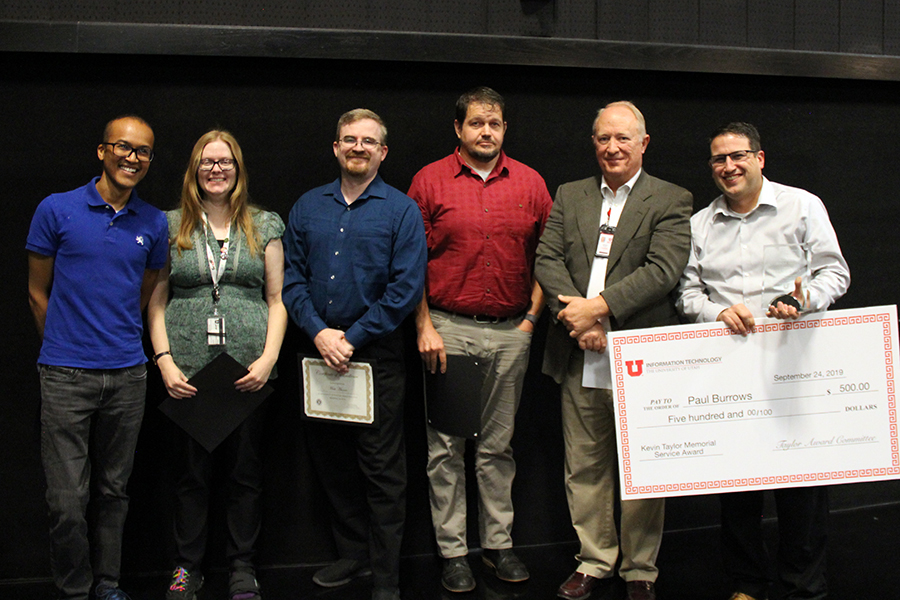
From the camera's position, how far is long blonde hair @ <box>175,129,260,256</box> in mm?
2473

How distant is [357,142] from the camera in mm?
2486

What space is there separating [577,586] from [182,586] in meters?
1.47

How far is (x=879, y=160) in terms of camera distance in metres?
3.36

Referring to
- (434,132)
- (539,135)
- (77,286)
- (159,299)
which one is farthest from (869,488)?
(77,286)

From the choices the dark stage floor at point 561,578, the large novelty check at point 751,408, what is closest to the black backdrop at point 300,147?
the dark stage floor at point 561,578

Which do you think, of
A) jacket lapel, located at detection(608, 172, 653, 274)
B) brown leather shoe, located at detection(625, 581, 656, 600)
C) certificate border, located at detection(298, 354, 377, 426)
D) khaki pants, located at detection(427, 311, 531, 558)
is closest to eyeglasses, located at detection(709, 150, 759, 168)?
jacket lapel, located at detection(608, 172, 653, 274)

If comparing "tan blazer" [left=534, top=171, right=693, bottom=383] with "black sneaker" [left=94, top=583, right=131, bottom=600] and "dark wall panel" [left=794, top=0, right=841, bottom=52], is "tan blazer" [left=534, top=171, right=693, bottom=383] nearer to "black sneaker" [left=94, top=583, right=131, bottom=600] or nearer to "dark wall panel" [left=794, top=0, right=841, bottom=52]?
"dark wall panel" [left=794, top=0, right=841, bottom=52]

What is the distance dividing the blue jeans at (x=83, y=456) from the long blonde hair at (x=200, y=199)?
526 mm

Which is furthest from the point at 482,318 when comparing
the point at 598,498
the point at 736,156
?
the point at 736,156

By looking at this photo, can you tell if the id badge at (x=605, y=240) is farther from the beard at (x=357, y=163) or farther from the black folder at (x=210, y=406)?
the black folder at (x=210, y=406)

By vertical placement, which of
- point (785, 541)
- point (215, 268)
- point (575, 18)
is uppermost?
point (575, 18)

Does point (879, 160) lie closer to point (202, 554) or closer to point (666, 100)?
point (666, 100)

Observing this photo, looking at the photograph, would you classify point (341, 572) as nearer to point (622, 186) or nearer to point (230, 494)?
point (230, 494)

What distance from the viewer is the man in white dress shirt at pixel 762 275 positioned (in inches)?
90.6
